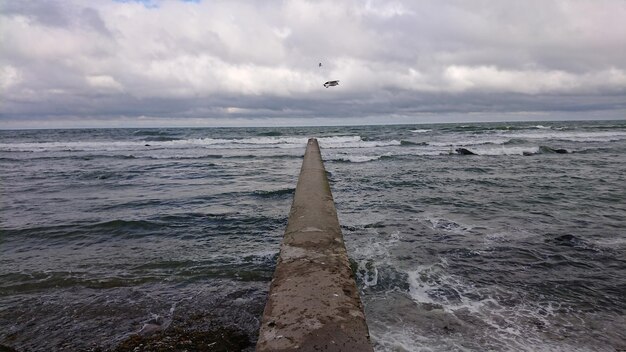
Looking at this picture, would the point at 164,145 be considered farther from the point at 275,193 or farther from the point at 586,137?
the point at 586,137

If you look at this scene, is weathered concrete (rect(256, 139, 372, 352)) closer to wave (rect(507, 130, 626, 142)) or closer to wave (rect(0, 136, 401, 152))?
wave (rect(0, 136, 401, 152))

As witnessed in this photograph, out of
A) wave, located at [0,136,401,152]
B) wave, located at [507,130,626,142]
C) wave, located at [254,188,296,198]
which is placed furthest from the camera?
wave, located at [0,136,401,152]

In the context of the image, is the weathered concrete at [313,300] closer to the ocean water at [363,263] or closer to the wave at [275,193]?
the ocean water at [363,263]

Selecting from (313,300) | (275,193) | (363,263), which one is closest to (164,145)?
(275,193)

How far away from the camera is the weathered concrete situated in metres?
Answer: 2.27

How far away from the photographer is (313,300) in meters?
2.69

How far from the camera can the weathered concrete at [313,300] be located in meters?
2.27

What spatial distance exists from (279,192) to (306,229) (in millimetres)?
7720

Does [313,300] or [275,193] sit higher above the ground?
[313,300]

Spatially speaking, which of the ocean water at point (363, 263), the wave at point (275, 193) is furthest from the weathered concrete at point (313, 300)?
the wave at point (275, 193)

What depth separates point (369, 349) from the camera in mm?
2211

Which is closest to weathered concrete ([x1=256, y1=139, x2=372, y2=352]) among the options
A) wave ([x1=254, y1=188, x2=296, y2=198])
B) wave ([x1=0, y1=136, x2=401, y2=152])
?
wave ([x1=254, y1=188, x2=296, y2=198])

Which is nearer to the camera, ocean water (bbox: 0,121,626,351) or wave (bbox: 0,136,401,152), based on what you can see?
ocean water (bbox: 0,121,626,351)

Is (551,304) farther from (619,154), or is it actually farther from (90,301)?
(619,154)
